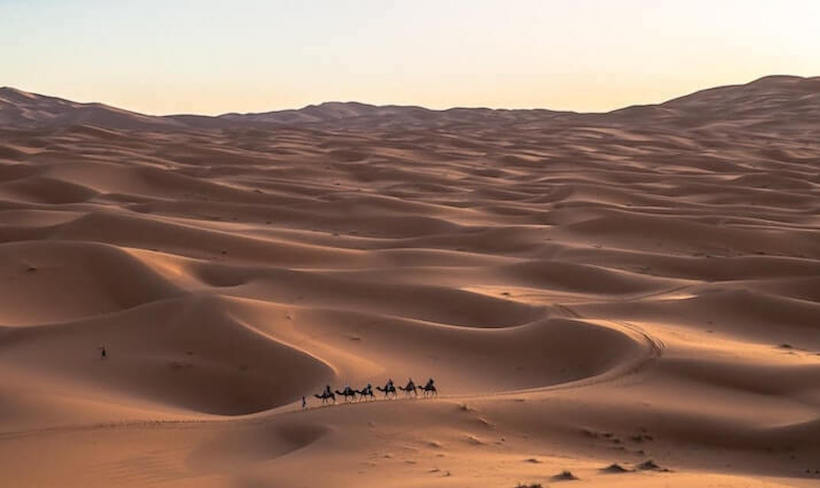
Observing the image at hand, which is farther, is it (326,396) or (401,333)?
(401,333)

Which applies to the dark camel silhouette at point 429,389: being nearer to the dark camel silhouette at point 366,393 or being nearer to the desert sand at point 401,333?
the desert sand at point 401,333

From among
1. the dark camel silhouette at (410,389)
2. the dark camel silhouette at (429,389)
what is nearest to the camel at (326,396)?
the dark camel silhouette at (410,389)

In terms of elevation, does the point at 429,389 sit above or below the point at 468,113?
below

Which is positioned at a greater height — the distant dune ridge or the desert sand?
the distant dune ridge

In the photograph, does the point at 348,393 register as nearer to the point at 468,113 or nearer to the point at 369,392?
the point at 369,392

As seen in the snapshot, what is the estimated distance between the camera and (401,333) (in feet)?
26.3

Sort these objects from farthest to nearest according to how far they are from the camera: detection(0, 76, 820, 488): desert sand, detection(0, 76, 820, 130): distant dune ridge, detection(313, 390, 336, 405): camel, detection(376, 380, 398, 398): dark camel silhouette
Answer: detection(0, 76, 820, 130): distant dune ridge < detection(376, 380, 398, 398): dark camel silhouette < detection(313, 390, 336, 405): camel < detection(0, 76, 820, 488): desert sand

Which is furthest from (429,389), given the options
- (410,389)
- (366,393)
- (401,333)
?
(401,333)

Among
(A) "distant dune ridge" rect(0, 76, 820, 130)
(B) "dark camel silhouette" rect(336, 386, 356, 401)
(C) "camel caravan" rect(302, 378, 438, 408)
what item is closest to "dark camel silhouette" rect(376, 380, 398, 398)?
(C) "camel caravan" rect(302, 378, 438, 408)

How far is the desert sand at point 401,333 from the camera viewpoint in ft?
16.3

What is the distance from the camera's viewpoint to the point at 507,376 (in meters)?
7.13

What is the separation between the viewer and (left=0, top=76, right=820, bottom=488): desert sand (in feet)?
16.3

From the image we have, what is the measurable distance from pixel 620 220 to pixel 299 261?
5.31 metres

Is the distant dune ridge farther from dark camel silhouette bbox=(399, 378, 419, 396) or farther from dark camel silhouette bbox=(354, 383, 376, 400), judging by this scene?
dark camel silhouette bbox=(354, 383, 376, 400)
